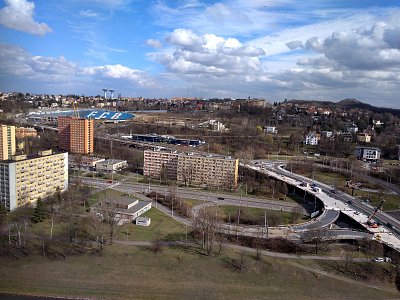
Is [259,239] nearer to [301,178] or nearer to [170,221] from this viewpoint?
[170,221]

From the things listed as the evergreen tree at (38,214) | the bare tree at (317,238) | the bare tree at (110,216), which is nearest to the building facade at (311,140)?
the bare tree at (317,238)

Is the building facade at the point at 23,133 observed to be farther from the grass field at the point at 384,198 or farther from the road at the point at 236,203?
the grass field at the point at 384,198

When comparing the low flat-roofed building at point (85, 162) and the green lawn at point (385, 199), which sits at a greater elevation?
the low flat-roofed building at point (85, 162)

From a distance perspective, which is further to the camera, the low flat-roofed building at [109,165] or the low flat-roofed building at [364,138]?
the low flat-roofed building at [364,138]

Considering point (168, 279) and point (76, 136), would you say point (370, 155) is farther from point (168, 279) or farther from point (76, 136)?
point (168, 279)

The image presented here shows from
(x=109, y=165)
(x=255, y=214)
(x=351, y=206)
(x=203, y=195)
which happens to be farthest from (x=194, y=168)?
(x=351, y=206)

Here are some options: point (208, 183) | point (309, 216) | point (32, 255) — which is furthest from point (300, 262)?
point (208, 183)

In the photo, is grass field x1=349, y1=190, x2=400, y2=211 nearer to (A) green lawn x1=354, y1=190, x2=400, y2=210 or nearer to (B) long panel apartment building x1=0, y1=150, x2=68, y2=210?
(A) green lawn x1=354, y1=190, x2=400, y2=210
